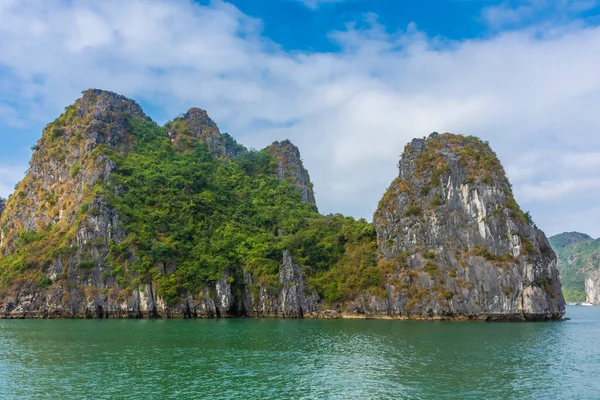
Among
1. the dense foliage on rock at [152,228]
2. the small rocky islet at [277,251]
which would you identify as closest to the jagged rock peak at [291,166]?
the dense foliage on rock at [152,228]

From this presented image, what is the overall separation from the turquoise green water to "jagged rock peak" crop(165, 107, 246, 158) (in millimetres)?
73433

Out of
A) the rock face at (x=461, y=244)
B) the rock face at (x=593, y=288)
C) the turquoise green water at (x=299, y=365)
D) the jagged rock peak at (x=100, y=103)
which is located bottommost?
the rock face at (x=593, y=288)

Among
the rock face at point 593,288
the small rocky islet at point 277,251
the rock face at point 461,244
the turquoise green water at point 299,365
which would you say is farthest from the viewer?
the rock face at point 593,288

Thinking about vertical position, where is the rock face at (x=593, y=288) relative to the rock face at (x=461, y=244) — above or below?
below

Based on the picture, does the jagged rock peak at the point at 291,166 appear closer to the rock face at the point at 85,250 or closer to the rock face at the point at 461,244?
the rock face at the point at 85,250

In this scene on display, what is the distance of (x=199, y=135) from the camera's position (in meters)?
123

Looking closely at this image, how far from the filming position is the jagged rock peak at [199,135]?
117938 millimetres

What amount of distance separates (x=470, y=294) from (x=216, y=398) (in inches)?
2054

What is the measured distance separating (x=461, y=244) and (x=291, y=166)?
5812 cm

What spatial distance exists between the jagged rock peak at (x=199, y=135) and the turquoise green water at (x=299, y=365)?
73.4m

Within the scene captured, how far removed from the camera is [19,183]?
10569 cm

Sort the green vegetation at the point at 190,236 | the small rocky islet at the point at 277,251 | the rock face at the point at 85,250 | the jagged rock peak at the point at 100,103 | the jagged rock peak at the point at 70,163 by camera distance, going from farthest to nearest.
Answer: the jagged rock peak at the point at 100,103 < the jagged rock peak at the point at 70,163 < the green vegetation at the point at 190,236 < the rock face at the point at 85,250 < the small rocky islet at the point at 277,251

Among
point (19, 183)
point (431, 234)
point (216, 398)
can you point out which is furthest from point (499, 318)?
point (19, 183)

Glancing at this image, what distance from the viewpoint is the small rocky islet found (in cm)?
6888
